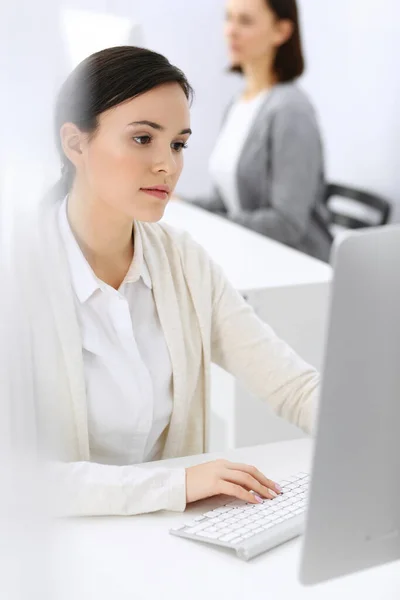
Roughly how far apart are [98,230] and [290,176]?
5.96ft

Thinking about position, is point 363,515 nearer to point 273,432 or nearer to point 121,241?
point 121,241

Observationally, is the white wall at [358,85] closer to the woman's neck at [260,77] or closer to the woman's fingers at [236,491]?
the woman's neck at [260,77]

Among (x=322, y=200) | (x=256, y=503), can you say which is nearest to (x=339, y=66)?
(x=322, y=200)

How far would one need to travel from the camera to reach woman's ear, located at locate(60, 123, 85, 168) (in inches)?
51.3

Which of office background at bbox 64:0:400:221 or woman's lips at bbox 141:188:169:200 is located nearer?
woman's lips at bbox 141:188:169:200

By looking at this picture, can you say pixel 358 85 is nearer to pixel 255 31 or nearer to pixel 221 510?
pixel 255 31

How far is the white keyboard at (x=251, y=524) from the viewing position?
3.41 ft

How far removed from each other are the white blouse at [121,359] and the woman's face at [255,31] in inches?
82.0

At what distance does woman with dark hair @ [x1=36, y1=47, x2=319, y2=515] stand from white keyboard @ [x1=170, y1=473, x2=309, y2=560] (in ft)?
0.08

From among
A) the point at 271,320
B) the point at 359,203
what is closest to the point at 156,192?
the point at 271,320

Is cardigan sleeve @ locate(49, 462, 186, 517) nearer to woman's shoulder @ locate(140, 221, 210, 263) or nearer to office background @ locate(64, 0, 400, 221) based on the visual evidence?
woman's shoulder @ locate(140, 221, 210, 263)

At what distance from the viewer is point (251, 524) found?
43.1 inches

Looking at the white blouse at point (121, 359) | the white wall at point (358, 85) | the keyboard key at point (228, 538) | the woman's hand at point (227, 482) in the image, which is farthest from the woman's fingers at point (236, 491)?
the white wall at point (358, 85)

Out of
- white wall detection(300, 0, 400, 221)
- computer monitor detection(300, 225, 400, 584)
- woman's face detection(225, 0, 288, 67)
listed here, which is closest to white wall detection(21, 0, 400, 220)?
white wall detection(300, 0, 400, 221)
